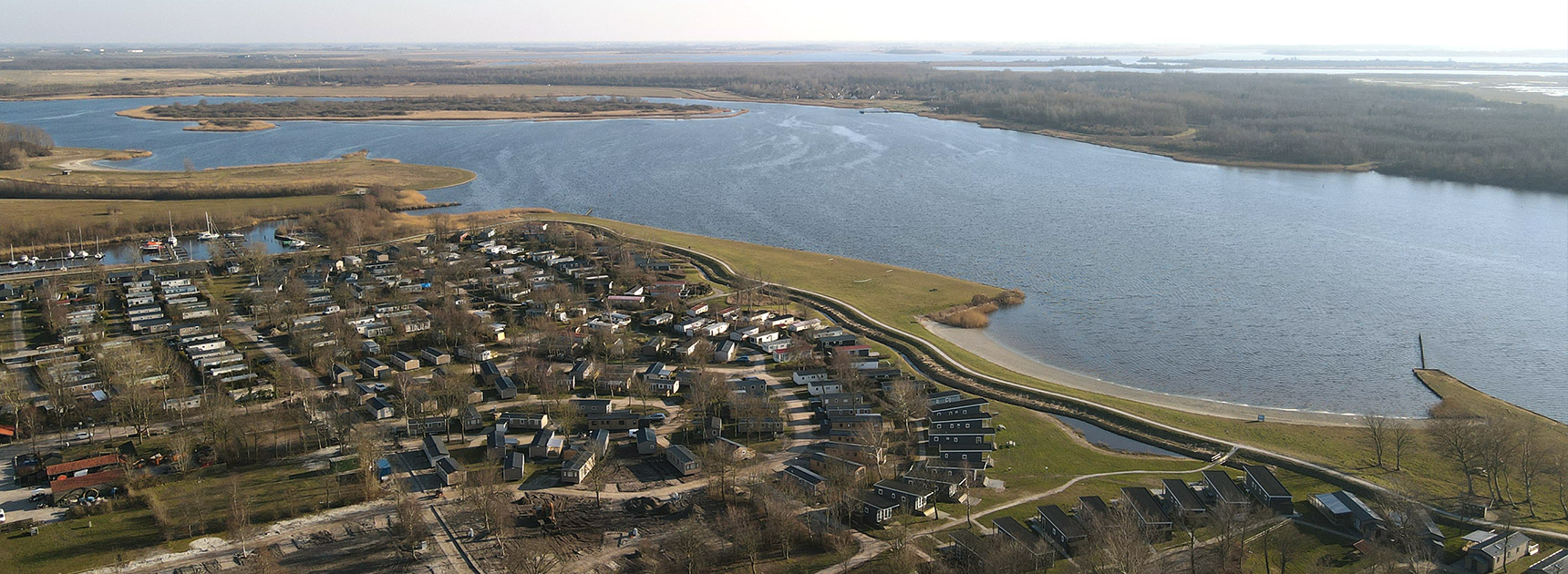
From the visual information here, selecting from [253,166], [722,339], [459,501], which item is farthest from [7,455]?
[253,166]

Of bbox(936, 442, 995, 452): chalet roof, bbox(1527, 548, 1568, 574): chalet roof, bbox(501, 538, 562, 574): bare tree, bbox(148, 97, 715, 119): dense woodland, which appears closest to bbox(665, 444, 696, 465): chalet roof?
bbox(501, 538, 562, 574): bare tree

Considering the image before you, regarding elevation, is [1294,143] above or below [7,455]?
above

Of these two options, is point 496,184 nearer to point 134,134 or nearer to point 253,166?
point 253,166

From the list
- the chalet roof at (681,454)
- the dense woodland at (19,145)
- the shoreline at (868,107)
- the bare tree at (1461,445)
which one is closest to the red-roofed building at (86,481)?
the chalet roof at (681,454)

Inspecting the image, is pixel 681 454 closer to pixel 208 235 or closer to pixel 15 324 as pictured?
pixel 15 324

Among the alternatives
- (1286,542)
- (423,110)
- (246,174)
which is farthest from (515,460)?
(423,110)

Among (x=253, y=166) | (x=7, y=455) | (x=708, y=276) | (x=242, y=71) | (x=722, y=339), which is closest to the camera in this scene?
(x=7, y=455)
